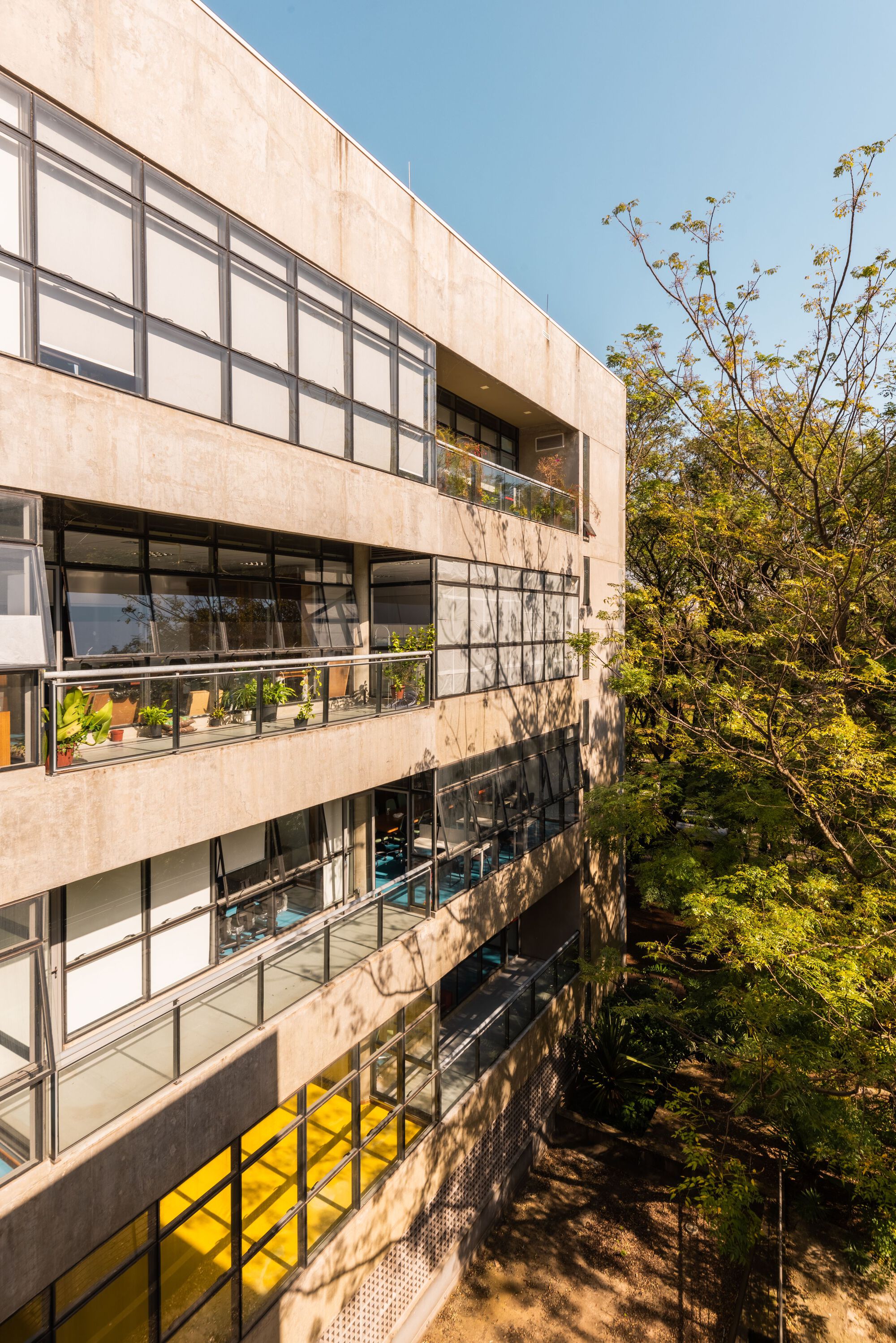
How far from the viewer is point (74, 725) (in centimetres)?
634

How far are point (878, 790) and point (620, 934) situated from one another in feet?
35.2

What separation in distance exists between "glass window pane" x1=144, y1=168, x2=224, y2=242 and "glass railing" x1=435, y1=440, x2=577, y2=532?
4795mm

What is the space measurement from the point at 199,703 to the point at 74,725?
58.7 inches

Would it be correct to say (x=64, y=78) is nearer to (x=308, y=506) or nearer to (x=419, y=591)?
(x=308, y=506)

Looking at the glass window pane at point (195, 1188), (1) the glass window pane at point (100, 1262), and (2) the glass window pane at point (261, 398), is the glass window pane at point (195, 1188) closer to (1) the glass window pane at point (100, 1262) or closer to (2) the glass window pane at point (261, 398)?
(1) the glass window pane at point (100, 1262)

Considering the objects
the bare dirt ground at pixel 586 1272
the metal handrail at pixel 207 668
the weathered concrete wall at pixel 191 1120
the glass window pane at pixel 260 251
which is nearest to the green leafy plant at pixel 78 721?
the metal handrail at pixel 207 668

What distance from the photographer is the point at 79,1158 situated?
19.8ft

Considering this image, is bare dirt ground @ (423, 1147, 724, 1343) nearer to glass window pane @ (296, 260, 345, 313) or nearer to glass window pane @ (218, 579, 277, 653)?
glass window pane @ (218, 579, 277, 653)

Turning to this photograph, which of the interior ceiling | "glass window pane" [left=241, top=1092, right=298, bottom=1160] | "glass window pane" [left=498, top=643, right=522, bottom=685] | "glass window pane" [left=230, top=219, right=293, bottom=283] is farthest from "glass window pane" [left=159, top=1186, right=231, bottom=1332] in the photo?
the interior ceiling

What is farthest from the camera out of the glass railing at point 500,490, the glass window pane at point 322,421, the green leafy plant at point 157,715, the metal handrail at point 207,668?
the glass railing at point 500,490

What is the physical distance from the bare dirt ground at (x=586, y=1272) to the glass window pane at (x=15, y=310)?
14.7 meters

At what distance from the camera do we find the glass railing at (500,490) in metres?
12.0

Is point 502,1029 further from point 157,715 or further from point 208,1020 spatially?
point 157,715

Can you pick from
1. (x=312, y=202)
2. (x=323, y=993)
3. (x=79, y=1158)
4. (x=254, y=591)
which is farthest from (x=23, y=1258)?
(x=312, y=202)
